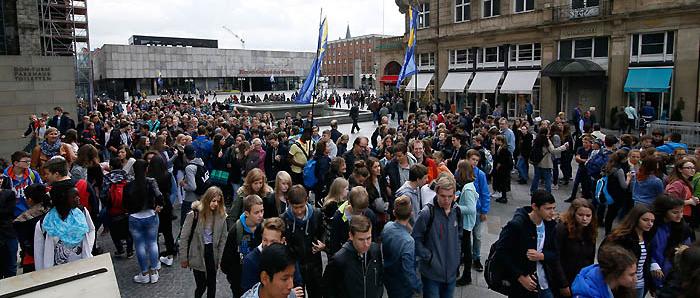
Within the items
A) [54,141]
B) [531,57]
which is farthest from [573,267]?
[531,57]

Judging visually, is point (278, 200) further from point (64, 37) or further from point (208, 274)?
point (64, 37)

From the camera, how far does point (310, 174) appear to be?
9367 millimetres

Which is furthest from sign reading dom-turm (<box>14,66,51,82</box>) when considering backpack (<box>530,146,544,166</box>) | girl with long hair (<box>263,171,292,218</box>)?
backpack (<box>530,146,544,166</box>)

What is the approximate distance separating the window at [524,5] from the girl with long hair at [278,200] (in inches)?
1117

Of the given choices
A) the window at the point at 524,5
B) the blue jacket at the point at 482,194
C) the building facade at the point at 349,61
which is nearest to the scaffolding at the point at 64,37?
the window at the point at 524,5

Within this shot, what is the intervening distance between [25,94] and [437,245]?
19671mm

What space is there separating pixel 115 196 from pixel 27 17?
1943cm

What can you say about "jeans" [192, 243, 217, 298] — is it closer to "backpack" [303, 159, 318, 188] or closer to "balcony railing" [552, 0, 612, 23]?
"backpack" [303, 159, 318, 188]

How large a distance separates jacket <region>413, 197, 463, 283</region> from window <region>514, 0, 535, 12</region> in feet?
93.8

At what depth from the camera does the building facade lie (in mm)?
107331

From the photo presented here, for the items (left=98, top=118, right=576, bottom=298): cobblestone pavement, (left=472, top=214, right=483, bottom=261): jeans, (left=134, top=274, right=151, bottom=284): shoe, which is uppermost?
(left=472, top=214, right=483, bottom=261): jeans

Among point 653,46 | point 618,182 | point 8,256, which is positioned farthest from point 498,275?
point 653,46

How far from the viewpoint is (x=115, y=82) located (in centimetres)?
7256

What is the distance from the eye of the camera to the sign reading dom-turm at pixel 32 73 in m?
18.5
